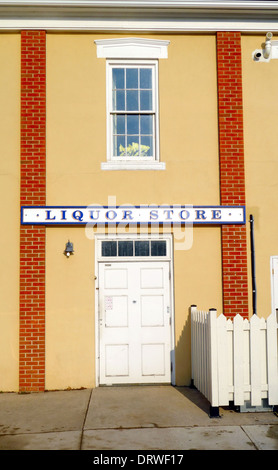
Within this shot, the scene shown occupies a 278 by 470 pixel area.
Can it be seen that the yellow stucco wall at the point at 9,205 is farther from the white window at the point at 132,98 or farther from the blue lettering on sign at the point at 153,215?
the blue lettering on sign at the point at 153,215

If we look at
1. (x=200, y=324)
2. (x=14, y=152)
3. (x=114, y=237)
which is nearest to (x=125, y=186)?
(x=114, y=237)

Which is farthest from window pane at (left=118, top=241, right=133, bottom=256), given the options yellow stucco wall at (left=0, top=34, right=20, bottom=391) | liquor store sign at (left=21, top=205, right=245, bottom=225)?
yellow stucco wall at (left=0, top=34, right=20, bottom=391)

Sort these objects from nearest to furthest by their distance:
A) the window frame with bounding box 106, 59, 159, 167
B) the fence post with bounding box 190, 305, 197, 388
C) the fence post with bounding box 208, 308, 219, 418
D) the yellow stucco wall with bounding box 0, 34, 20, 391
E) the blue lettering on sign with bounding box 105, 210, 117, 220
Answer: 1. the fence post with bounding box 208, 308, 219, 418
2. the fence post with bounding box 190, 305, 197, 388
3. the yellow stucco wall with bounding box 0, 34, 20, 391
4. the blue lettering on sign with bounding box 105, 210, 117, 220
5. the window frame with bounding box 106, 59, 159, 167

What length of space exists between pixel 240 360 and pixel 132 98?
195 inches

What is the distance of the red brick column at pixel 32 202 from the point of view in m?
7.56

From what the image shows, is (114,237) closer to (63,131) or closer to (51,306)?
(51,306)

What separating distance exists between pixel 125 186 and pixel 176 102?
1821 millimetres

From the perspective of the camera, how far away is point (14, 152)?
7.97 meters

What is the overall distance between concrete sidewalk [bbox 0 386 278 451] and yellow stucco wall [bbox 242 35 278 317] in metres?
2.40

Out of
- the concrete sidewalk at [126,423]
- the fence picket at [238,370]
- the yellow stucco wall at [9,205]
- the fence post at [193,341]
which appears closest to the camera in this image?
the concrete sidewalk at [126,423]

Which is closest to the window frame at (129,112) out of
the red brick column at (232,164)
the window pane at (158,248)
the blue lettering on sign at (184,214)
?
the blue lettering on sign at (184,214)

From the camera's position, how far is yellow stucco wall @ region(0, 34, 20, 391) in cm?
762

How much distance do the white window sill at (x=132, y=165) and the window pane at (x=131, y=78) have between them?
147 cm

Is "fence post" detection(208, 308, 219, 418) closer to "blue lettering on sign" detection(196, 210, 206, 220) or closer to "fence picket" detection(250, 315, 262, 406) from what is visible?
"fence picket" detection(250, 315, 262, 406)
